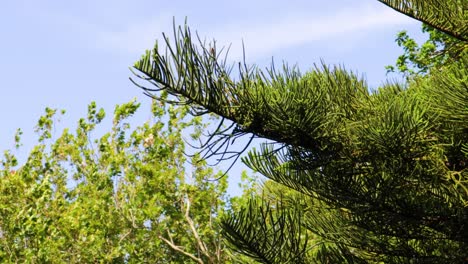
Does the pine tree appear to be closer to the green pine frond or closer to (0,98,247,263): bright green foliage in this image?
the green pine frond

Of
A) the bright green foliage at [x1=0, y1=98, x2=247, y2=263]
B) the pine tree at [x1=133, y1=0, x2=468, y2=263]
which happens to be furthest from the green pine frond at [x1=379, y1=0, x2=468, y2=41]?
the bright green foliage at [x1=0, y1=98, x2=247, y2=263]

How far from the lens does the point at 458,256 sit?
21.3 ft

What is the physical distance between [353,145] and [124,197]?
22.2ft

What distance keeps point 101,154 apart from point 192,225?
5.67 feet

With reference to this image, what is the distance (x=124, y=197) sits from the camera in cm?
1157

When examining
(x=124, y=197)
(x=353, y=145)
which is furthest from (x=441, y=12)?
(x=124, y=197)

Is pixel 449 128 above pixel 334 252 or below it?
above

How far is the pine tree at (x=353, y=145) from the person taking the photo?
481cm

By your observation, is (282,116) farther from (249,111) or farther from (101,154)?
(101,154)

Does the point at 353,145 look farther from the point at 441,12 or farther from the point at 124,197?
the point at 124,197

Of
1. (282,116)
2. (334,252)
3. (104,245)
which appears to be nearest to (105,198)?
(104,245)

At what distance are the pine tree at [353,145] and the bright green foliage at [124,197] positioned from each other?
163 inches

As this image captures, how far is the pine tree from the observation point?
4809 mm

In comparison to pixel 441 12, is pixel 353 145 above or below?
below
